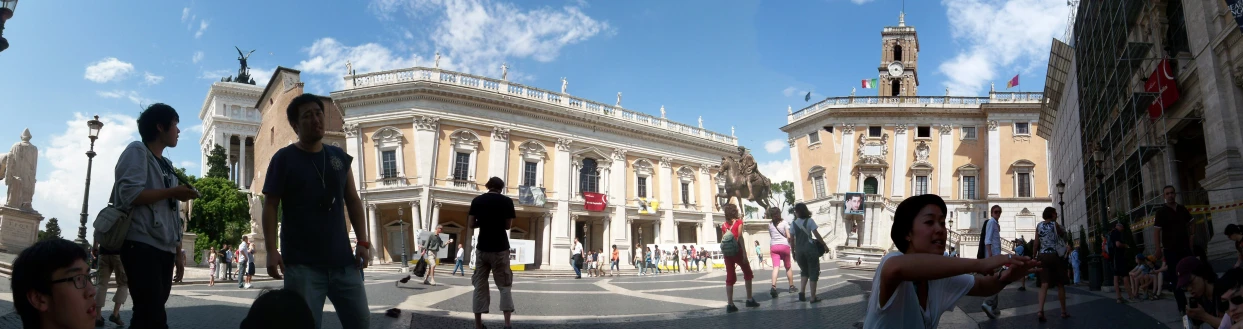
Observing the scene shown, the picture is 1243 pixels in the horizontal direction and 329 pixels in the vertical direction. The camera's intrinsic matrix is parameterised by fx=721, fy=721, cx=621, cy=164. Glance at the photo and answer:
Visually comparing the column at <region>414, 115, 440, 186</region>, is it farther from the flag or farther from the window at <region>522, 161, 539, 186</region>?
the flag

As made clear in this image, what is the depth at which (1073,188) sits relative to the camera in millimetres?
26531

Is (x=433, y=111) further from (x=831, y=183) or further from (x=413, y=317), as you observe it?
(x=413, y=317)

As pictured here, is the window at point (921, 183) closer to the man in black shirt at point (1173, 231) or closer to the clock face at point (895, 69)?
the clock face at point (895, 69)

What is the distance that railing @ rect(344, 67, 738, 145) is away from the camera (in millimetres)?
35406

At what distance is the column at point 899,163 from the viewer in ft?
146

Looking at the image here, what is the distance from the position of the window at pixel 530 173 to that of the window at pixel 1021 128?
2961 cm

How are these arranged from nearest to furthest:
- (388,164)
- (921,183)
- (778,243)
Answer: (778,243) < (388,164) < (921,183)

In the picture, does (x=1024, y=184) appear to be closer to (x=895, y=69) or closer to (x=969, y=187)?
(x=969, y=187)

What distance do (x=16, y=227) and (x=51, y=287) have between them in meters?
18.4

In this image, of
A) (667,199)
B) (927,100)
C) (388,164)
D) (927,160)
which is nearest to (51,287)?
(388,164)

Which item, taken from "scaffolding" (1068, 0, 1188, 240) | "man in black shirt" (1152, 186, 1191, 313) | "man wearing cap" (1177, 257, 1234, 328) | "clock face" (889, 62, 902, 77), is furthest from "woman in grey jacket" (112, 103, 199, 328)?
"clock face" (889, 62, 902, 77)

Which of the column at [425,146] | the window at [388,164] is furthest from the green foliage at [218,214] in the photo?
the column at [425,146]

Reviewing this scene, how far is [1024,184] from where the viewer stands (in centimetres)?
4372

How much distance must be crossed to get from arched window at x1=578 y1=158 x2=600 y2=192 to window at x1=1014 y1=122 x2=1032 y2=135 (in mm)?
26131
